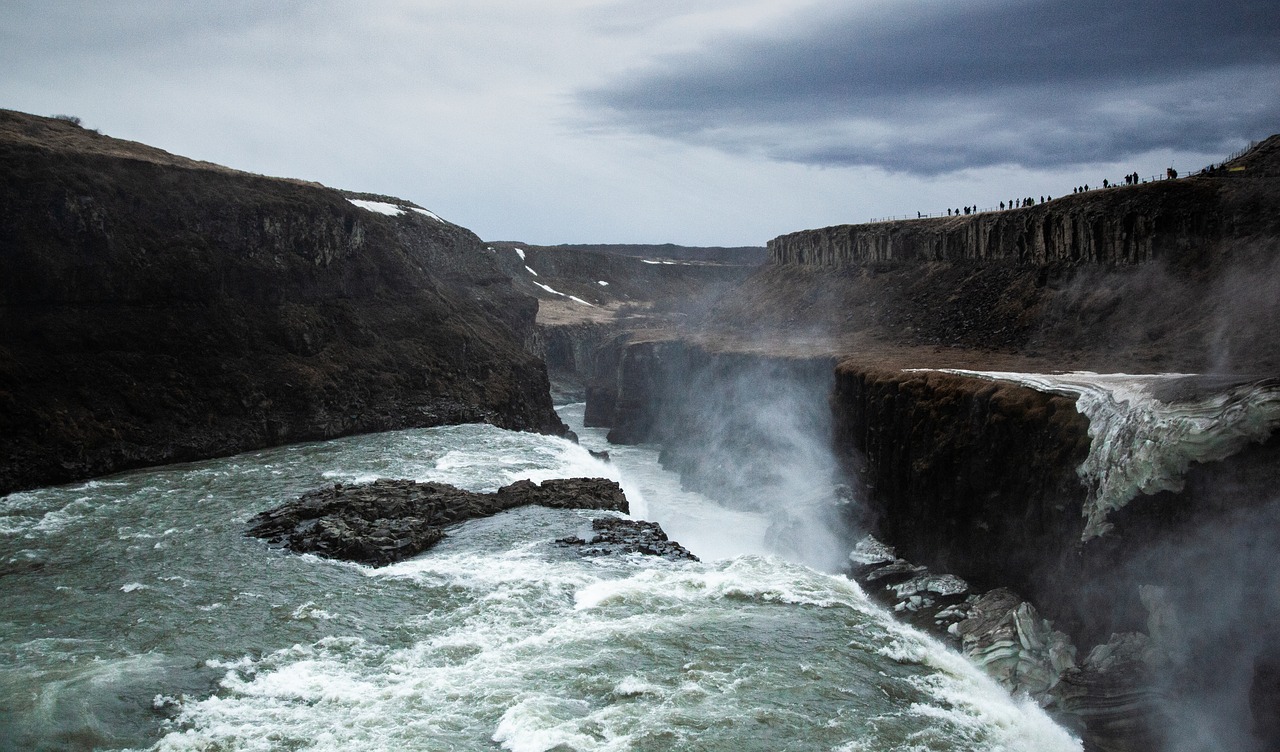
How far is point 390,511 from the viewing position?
28.1 m

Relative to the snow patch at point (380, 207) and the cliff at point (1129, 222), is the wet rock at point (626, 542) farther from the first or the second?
the snow patch at point (380, 207)

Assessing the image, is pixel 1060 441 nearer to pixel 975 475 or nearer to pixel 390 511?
pixel 975 475

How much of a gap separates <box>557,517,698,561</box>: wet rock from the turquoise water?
27.8 inches

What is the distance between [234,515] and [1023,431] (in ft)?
82.0

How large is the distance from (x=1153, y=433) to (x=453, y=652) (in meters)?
16.3

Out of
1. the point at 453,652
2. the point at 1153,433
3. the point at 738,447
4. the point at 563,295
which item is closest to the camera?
the point at 453,652

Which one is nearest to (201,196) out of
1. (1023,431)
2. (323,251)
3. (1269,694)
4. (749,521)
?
(323,251)

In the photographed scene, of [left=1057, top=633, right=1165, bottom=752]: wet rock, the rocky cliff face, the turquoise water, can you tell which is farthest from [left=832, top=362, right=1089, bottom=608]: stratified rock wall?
the rocky cliff face

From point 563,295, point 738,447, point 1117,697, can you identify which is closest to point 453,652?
point 1117,697

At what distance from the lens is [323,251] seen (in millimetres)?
51656

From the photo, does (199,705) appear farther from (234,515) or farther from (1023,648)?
(1023,648)

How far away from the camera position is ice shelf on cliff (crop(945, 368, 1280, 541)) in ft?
59.0

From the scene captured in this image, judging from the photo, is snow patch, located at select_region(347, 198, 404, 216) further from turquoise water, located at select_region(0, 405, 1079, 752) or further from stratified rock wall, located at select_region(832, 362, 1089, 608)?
stratified rock wall, located at select_region(832, 362, 1089, 608)

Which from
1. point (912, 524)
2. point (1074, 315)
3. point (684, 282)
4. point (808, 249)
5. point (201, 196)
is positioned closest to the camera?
point (912, 524)
